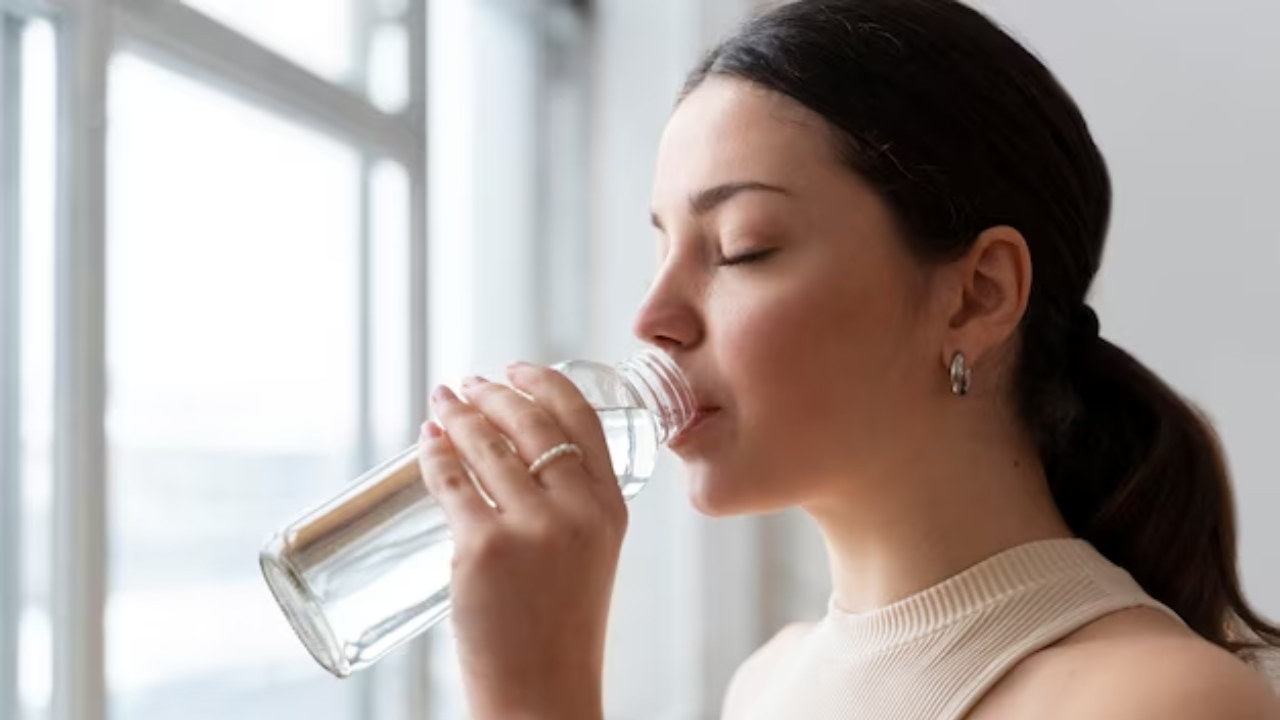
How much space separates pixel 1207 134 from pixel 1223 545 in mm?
815

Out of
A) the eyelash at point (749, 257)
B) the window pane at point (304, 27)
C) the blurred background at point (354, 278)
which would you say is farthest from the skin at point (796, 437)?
the window pane at point (304, 27)

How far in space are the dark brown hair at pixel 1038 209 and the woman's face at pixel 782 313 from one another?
0.08 ft

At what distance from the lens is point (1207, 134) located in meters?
1.73

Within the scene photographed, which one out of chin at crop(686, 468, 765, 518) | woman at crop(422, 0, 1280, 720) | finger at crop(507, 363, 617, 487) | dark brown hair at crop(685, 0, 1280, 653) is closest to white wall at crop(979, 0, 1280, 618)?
dark brown hair at crop(685, 0, 1280, 653)

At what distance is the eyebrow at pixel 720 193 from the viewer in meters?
0.90

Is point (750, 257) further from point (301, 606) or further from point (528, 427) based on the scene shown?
point (301, 606)

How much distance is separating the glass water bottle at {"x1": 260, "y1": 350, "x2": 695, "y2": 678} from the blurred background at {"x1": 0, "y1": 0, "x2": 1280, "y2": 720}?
0.18 m

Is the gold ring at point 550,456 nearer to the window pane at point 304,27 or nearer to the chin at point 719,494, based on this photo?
the chin at point 719,494

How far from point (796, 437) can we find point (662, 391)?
84mm

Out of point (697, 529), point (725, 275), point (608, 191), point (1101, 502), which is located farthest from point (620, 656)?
point (725, 275)

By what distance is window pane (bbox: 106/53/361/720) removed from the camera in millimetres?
1091

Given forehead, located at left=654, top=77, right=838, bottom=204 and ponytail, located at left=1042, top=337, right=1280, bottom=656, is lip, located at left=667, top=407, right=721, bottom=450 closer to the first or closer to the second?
forehead, located at left=654, top=77, right=838, bottom=204

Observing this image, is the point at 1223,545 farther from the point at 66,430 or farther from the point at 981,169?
the point at 66,430

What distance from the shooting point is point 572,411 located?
0.83 metres
